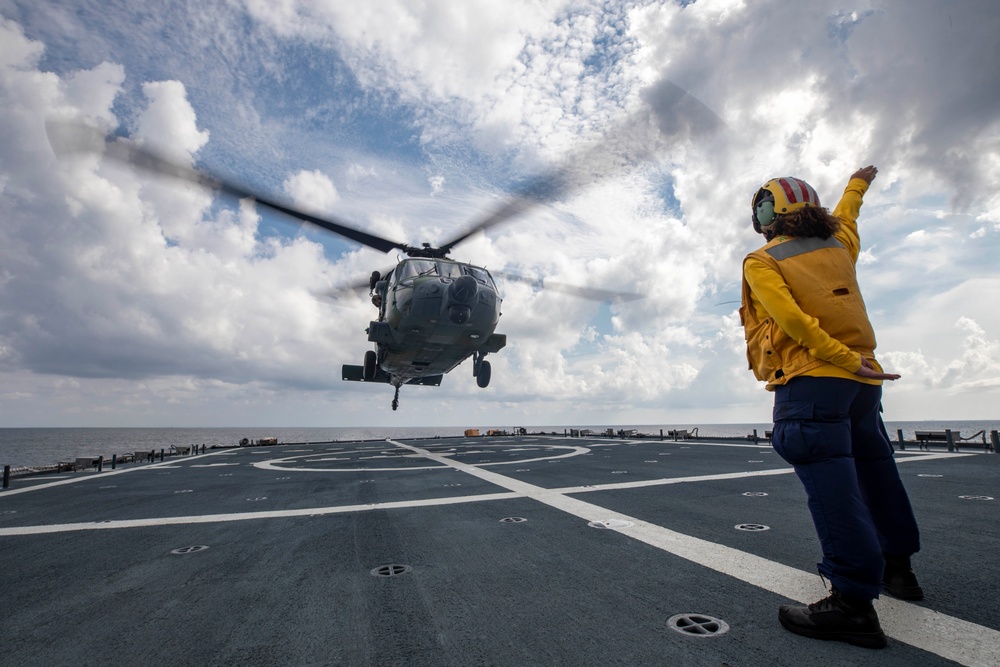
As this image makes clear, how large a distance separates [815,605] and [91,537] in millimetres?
8076

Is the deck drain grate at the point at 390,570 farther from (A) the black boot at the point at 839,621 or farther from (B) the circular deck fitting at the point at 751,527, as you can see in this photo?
(B) the circular deck fitting at the point at 751,527

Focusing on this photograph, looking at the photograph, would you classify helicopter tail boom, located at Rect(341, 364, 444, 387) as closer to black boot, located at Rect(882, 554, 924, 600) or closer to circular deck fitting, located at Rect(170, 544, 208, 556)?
circular deck fitting, located at Rect(170, 544, 208, 556)

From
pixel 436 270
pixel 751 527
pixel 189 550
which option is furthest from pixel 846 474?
pixel 436 270

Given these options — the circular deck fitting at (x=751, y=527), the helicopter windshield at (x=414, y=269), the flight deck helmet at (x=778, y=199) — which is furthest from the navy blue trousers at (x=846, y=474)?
the helicopter windshield at (x=414, y=269)

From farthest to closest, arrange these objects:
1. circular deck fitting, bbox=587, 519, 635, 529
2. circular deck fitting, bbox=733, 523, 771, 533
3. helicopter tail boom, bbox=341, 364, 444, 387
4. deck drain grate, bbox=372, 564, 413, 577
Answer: helicopter tail boom, bbox=341, 364, 444, 387
circular deck fitting, bbox=587, 519, 635, 529
circular deck fitting, bbox=733, 523, 771, 533
deck drain grate, bbox=372, 564, 413, 577

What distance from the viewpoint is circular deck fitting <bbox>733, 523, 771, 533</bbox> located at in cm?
495

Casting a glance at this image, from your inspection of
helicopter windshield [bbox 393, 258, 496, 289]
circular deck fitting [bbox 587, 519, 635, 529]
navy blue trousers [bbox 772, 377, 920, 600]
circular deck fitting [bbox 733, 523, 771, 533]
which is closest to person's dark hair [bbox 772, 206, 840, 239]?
navy blue trousers [bbox 772, 377, 920, 600]

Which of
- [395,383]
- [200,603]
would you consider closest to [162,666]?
[200,603]

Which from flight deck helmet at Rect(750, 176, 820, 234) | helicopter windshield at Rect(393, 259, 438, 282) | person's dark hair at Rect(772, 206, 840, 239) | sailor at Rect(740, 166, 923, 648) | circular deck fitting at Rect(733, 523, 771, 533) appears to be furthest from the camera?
helicopter windshield at Rect(393, 259, 438, 282)

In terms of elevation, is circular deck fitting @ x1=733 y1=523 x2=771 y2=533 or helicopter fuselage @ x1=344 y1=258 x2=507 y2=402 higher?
helicopter fuselage @ x1=344 y1=258 x2=507 y2=402

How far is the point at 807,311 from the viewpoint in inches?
116

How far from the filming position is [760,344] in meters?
3.21

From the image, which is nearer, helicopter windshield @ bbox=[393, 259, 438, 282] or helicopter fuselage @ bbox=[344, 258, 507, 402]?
helicopter fuselage @ bbox=[344, 258, 507, 402]

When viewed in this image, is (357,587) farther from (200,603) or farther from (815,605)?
(815,605)
